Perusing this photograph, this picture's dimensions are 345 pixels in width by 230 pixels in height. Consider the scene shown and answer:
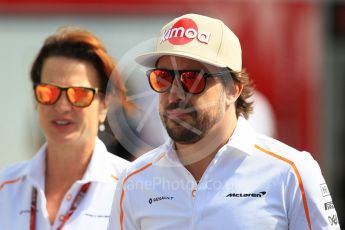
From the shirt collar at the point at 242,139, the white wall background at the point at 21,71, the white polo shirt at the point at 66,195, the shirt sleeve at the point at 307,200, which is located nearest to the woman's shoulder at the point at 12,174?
the white polo shirt at the point at 66,195

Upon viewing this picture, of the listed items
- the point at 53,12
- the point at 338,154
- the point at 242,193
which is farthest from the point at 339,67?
the point at 242,193

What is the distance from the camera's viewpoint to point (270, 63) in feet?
23.9

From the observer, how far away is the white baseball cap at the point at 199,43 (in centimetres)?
304

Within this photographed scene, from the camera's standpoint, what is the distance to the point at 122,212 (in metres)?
3.17

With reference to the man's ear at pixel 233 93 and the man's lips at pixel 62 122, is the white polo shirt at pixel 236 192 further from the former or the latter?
the man's lips at pixel 62 122

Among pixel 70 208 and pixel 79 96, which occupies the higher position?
pixel 79 96

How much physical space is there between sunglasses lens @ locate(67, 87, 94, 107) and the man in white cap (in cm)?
58

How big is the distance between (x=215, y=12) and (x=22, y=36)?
5.33 ft

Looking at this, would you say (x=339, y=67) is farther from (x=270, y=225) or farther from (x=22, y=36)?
(x=270, y=225)

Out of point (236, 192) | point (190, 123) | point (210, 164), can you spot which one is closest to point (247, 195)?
point (236, 192)

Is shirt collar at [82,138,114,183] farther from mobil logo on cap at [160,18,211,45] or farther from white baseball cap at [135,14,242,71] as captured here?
mobil logo on cap at [160,18,211,45]

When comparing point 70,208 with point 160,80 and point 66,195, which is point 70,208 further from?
point 160,80

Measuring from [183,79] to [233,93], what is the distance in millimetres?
245

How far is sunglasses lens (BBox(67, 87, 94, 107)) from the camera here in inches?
145
